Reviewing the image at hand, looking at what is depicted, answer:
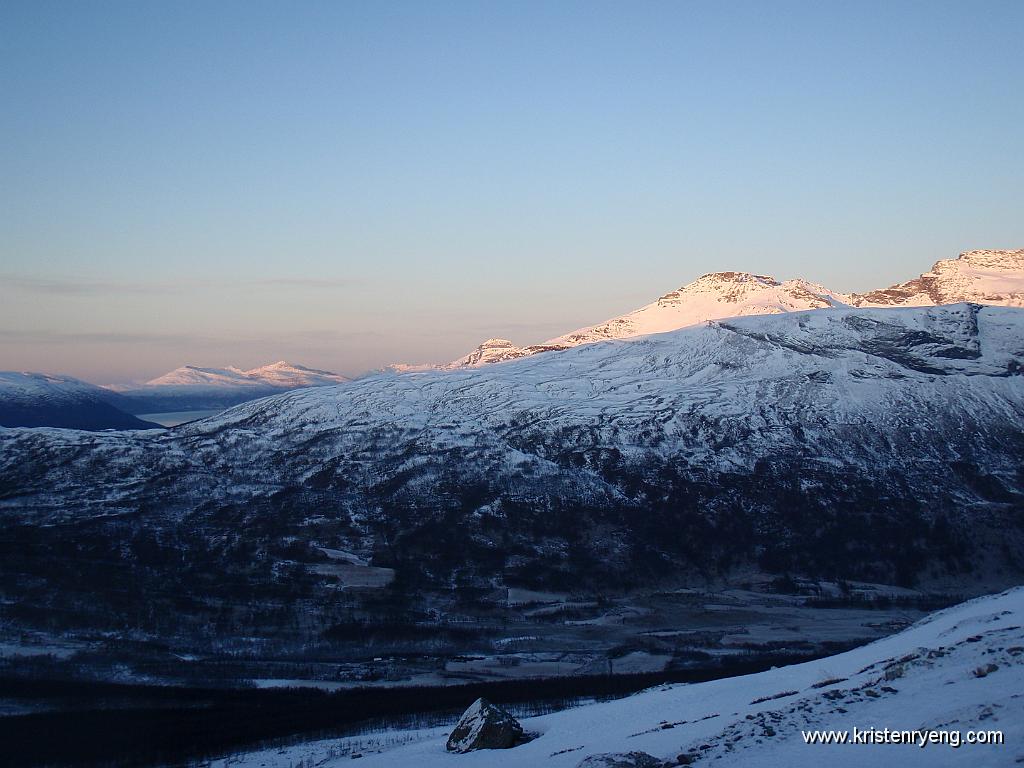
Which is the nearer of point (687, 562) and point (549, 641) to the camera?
point (549, 641)

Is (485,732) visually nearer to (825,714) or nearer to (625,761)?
(625,761)

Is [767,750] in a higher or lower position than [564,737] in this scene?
higher

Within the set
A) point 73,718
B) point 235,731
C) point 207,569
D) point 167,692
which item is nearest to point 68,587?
point 207,569

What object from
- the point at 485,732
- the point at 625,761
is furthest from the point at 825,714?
the point at 485,732

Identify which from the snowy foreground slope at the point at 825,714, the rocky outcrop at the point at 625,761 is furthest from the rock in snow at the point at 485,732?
the rocky outcrop at the point at 625,761

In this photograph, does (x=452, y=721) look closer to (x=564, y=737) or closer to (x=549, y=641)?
(x=564, y=737)

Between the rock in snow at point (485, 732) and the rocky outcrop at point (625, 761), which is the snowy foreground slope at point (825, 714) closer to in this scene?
the rocky outcrop at point (625, 761)
